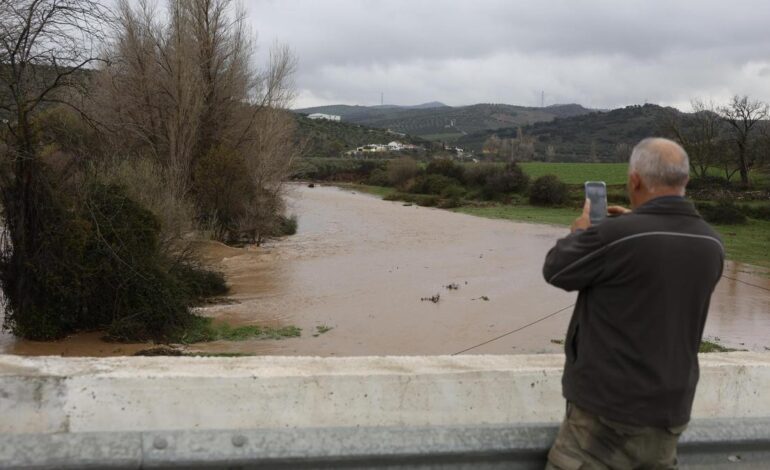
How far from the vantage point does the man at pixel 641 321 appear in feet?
8.04

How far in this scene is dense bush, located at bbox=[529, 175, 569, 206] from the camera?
4806 cm

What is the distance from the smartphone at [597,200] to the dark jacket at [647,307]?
0.24 m

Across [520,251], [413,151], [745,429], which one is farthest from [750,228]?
[413,151]

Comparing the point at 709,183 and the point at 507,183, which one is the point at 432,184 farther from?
the point at 709,183

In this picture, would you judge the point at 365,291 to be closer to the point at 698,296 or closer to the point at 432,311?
the point at 432,311

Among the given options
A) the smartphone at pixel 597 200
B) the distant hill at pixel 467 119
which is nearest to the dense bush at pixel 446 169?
the smartphone at pixel 597 200

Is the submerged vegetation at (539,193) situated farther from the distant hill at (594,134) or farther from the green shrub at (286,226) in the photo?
the distant hill at (594,134)

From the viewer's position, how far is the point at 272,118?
104 ft

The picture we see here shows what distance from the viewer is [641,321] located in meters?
2.46

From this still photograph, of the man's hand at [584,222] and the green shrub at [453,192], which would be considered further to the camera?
the green shrub at [453,192]

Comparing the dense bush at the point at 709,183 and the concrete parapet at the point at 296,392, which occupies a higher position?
the concrete parapet at the point at 296,392

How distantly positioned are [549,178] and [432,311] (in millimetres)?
35576

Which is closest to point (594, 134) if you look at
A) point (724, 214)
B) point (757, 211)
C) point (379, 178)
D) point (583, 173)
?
point (583, 173)

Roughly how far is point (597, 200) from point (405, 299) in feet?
47.8
